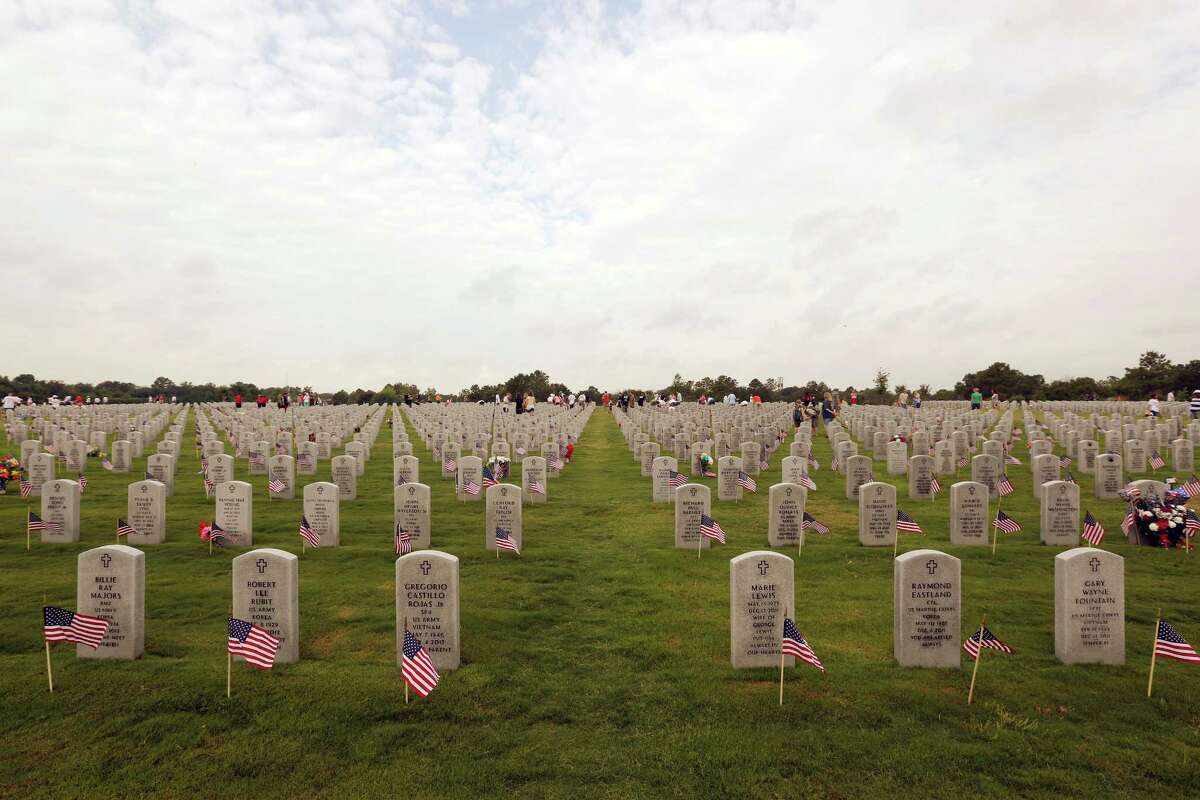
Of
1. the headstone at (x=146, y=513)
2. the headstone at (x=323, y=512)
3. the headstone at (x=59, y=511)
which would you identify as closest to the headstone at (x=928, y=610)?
the headstone at (x=323, y=512)

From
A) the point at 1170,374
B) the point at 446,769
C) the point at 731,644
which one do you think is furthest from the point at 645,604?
the point at 1170,374

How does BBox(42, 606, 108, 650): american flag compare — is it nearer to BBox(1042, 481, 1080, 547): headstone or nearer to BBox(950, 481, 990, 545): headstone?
BBox(950, 481, 990, 545): headstone

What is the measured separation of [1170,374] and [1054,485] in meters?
69.2

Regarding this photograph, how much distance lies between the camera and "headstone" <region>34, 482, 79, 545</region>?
12547 millimetres

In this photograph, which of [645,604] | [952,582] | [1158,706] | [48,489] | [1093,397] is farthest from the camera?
[1093,397]

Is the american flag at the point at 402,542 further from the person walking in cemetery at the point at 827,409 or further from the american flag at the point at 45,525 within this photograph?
the person walking in cemetery at the point at 827,409

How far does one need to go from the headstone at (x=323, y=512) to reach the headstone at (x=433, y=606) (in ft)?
19.4

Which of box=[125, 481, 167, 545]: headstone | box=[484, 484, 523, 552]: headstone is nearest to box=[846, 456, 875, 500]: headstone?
box=[484, 484, 523, 552]: headstone

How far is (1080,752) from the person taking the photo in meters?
5.66

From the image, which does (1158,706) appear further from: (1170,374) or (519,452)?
(1170,374)

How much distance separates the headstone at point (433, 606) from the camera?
24.1 ft

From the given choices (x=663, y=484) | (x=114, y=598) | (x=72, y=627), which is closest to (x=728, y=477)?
(x=663, y=484)

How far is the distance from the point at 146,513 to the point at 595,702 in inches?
410

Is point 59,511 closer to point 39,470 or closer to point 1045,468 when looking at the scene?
point 39,470
